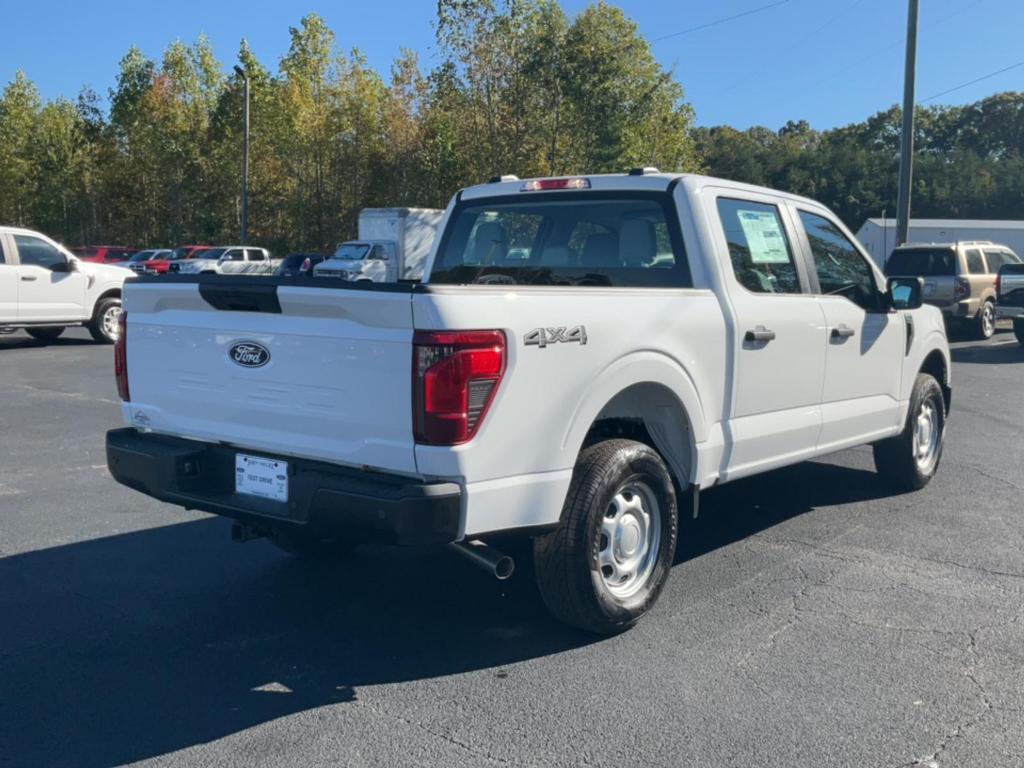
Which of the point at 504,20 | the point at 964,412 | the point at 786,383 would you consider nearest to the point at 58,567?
the point at 786,383

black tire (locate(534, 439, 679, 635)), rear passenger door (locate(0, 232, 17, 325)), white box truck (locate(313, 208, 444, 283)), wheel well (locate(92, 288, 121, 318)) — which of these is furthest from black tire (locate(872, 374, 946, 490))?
white box truck (locate(313, 208, 444, 283))

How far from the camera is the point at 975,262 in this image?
20000 mm

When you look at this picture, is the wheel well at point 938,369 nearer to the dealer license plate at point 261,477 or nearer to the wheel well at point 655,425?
the wheel well at point 655,425

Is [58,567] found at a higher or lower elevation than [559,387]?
A: lower

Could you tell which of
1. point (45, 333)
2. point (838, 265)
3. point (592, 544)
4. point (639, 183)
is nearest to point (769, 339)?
point (639, 183)

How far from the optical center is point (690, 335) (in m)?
4.71

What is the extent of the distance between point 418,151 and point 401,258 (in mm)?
12770

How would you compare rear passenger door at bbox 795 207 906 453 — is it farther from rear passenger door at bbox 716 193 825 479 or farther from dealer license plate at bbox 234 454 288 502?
dealer license plate at bbox 234 454 288 502

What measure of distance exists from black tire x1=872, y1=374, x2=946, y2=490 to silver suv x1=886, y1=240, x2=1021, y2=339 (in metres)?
12.9

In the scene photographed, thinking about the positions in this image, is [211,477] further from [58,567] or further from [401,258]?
[401,258]

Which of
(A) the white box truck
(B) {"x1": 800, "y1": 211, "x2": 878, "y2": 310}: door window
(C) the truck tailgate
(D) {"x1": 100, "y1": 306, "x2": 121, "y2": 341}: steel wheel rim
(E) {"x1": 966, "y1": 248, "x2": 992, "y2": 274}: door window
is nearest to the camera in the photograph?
(C) the truck tailgate

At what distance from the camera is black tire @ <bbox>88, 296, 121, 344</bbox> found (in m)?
16.5

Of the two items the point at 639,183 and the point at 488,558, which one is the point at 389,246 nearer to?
the point at 639,183

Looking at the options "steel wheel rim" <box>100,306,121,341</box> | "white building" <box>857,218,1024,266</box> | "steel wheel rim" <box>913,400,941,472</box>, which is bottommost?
"steel wheel rim" <box>913,400,941,472</box>
